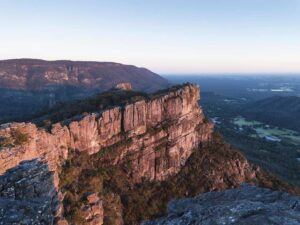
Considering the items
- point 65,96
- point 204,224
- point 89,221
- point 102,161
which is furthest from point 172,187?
point 65,96

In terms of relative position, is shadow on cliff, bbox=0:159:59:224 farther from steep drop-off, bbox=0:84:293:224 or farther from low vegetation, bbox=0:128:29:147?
A: steep drop-off, bbox=0:84:293:224

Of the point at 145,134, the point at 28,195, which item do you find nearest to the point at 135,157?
the point at 145,134

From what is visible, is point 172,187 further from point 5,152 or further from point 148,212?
point 5,152

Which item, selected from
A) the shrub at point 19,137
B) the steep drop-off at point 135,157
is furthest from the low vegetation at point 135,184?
the shrub at point 19,137

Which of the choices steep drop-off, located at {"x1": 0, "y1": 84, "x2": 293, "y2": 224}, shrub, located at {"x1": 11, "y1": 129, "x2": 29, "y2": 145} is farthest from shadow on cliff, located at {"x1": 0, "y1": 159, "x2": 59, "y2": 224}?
steep drop-off, located at {"x1": 0, "y1": 84, "x2": 293, "y2": 224}

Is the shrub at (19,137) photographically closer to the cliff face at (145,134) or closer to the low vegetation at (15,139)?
the low vegetation at (15,139)

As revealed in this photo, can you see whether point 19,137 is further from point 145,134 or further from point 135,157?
point 145,134

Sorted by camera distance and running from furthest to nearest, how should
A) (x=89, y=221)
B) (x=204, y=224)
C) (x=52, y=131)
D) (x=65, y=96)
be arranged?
(x=65, y=96)
(x=52, y=131)
(x=89, y=221)
(x=204, y=224)
